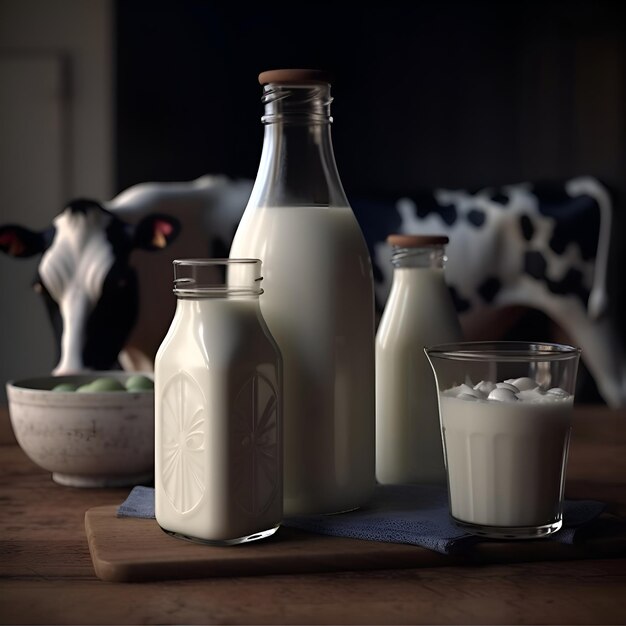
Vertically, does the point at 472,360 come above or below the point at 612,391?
above

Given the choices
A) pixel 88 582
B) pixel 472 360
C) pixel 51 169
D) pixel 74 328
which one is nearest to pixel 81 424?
pixel 88 582

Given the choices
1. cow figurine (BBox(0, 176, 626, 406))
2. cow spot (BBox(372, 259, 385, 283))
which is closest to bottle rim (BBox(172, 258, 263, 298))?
cow figurine (BBox(0, 176, 626, 406))

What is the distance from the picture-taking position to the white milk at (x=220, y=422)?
0.62 meters

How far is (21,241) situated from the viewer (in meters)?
2.15

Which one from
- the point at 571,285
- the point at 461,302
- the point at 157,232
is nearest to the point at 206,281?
the point at 157,232

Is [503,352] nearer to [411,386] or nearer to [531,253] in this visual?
[411,386]

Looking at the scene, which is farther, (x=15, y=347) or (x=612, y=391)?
(x=15, y=347)

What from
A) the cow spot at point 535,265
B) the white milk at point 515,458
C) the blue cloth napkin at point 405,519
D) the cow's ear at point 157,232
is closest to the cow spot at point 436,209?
the cow spot at point 535,265

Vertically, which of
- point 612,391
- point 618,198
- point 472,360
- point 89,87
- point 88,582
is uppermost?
point 89,87

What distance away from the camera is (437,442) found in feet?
2.73

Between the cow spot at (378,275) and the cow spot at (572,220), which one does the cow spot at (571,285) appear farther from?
the cow spot at (378,275)

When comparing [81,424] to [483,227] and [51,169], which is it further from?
[51,169]

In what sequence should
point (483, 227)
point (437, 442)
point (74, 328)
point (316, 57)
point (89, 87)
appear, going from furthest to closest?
point (89, 87)
point (316, 57)
point (483, 227)
point (74, 328)
point (437, 442)

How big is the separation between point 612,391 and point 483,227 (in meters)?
0.64
